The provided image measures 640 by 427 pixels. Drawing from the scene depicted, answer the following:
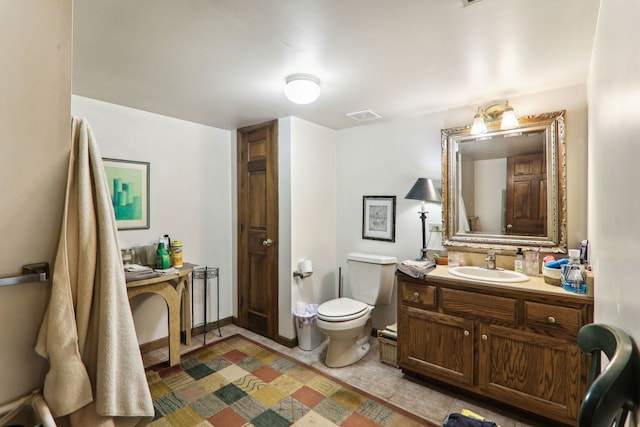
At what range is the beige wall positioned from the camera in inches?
33.0

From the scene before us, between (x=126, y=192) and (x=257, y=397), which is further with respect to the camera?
(x=126, y=192)

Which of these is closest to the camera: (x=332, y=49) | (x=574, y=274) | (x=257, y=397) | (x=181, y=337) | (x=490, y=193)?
(x=332, y=49)

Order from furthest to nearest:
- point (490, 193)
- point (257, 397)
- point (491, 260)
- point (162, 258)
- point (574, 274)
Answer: point (162, 258) → point (490, 193) → point (491, 260) → point (257, 397) → point (574, 274)

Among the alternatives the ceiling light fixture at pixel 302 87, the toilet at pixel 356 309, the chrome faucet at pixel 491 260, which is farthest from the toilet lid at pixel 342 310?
the ceiling light fixture at pixel 302 87

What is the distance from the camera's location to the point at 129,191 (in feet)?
8.75

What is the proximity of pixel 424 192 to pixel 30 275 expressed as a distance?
2528mm

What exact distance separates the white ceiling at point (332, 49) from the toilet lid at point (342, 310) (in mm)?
1748

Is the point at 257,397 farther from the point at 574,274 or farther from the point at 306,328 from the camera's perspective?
the point at 574,274

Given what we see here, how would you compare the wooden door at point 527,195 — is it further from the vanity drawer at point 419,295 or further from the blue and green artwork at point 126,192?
the blue and green artwork at point 126,192

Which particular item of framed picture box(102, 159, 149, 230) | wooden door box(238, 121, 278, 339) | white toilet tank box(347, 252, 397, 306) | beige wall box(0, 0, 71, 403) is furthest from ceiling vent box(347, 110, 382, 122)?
beige wall box(0, 0, 71, 403)

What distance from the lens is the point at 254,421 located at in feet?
6.34

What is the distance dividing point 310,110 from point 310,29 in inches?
49.2

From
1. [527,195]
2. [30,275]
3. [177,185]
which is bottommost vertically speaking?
[30,275]

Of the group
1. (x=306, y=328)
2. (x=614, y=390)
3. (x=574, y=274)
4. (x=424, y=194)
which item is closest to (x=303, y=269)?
(x=306, y=328)
